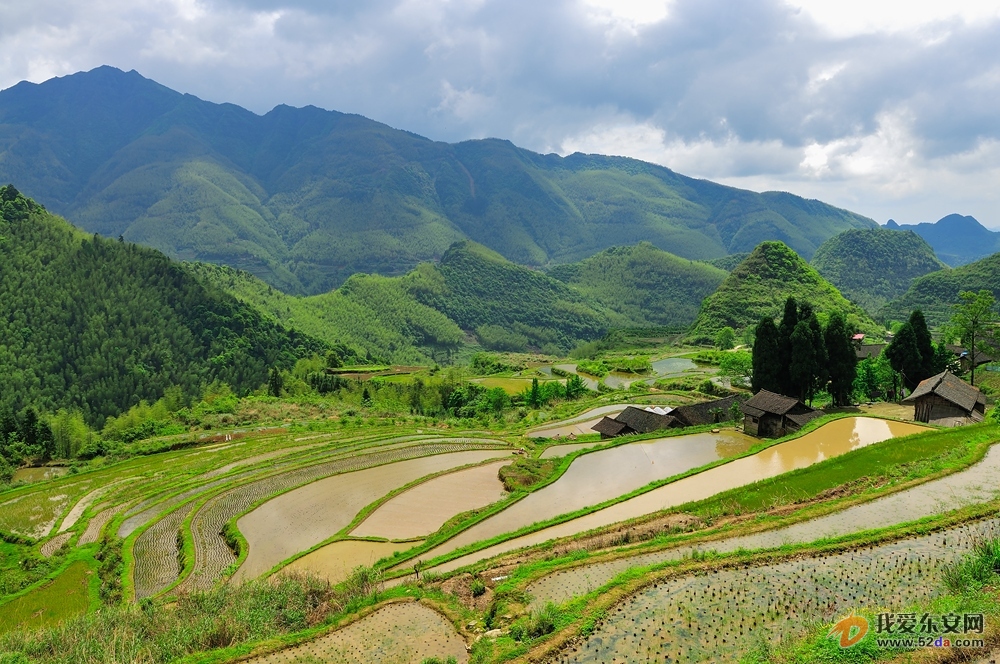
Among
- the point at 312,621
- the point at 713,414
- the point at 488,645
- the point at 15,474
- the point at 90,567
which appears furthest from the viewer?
the point at 15,474

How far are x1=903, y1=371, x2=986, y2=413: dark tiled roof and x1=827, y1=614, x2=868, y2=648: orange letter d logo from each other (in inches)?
1181

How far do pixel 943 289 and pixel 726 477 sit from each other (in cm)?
14994

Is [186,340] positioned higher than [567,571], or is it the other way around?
[186,340]

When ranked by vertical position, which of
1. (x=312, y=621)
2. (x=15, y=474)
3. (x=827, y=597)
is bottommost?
(x=15, y=474)

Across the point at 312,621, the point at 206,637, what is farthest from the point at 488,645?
the point at 206,637

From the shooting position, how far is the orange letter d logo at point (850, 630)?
37.2ft

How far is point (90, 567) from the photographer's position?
29.1 m

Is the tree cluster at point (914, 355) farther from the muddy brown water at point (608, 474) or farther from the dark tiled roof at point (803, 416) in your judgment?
the muddy brown water at point (608, 474)

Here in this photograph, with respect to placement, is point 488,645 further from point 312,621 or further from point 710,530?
point 710,530

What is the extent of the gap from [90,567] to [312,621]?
1979 centimetres

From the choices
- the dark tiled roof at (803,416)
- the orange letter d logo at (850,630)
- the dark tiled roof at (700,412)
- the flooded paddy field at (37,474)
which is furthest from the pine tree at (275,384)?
the orange letter d logo at (850,630)

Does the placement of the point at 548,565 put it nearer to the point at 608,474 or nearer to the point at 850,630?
the point at 850,630

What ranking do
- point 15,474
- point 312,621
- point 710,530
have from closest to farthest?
point 312,621 < point 710,530 < point 15,474

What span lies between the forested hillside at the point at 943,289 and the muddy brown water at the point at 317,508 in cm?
12974
